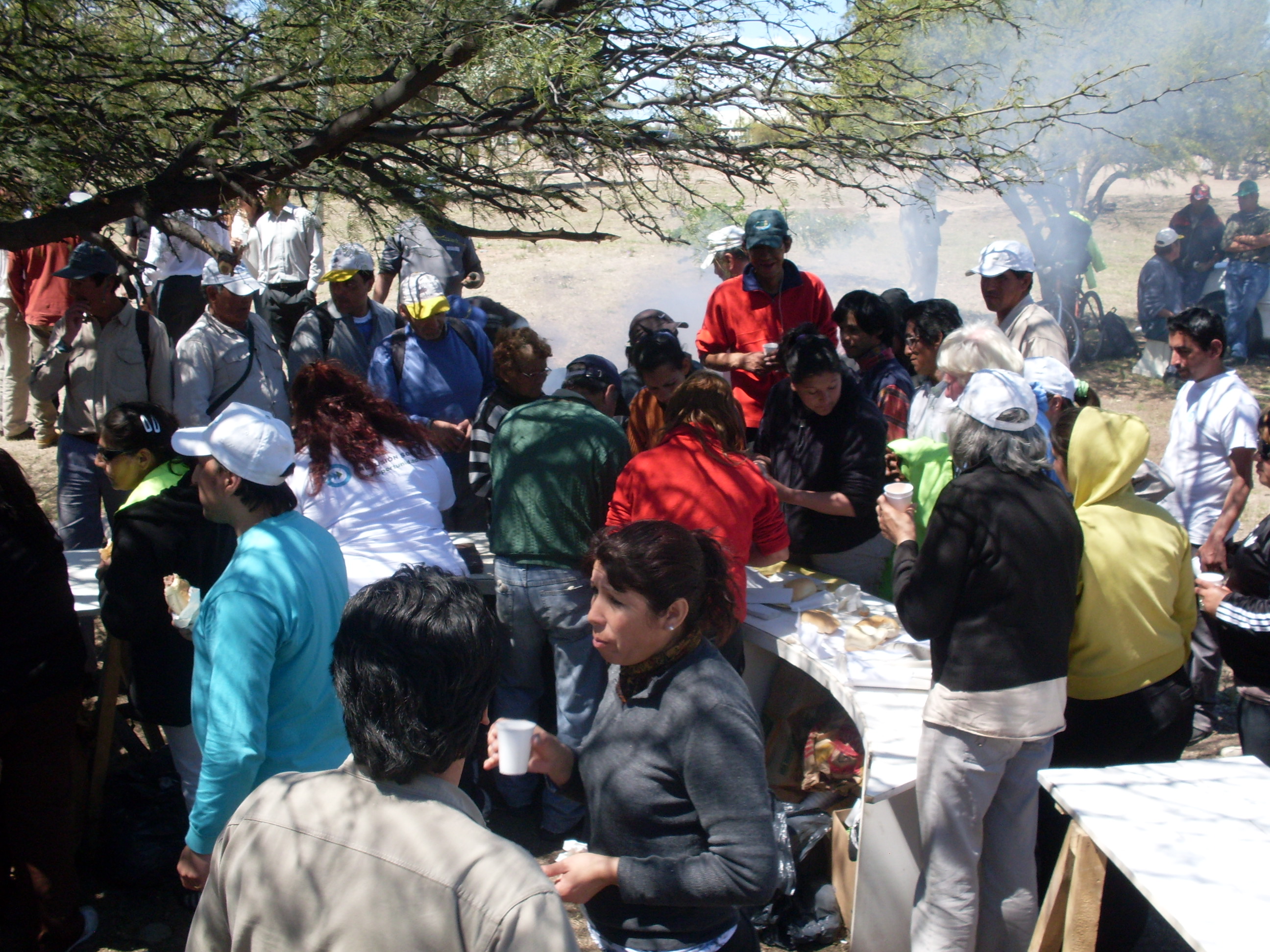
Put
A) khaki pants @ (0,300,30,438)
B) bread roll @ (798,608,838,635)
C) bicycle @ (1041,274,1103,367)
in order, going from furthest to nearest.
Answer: bicycle @ (1041,274,1103,367), khaki pants @ (0,300,30,438), bread roll @ (798,608,838,635)

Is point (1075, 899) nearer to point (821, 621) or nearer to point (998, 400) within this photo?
point (998, 400)

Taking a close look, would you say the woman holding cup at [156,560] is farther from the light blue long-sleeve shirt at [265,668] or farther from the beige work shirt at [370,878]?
the beige work shirt at [370,878]

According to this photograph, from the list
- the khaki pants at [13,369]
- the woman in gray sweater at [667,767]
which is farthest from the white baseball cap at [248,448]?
the khaki pants at [13,369]

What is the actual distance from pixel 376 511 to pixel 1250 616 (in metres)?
2.67

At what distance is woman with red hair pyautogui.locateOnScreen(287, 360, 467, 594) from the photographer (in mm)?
3121

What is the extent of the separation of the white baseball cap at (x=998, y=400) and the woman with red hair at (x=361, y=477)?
1.69m

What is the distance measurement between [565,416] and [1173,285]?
34.5 ft

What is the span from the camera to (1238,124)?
18750mm

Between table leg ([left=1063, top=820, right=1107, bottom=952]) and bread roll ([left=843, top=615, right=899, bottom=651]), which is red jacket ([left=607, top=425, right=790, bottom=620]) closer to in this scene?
bread roll ([left=843, top=615, right=899, bottom=651])

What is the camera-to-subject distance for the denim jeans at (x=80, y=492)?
4.62m

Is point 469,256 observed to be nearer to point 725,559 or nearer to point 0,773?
point 0,773

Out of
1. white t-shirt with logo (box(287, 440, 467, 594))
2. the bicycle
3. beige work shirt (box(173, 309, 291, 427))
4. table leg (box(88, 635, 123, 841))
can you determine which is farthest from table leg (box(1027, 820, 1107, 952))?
the bicycle

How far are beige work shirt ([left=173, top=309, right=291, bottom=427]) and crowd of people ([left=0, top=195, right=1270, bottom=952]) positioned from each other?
0.02m

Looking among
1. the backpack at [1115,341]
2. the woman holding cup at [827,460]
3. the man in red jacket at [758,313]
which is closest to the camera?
the woman holding cup at [827,460]
